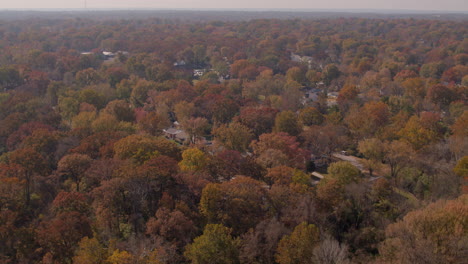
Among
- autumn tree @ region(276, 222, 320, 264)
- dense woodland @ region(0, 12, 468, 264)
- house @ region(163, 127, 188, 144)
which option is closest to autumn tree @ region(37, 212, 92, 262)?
dense woodland @ region(0, 12, 468, 264)

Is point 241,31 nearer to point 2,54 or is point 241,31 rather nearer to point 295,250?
point 2,54

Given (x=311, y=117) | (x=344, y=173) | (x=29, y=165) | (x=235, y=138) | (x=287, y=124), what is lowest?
(x=344, y=173)

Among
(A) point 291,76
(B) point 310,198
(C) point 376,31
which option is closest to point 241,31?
(C) point 376,31

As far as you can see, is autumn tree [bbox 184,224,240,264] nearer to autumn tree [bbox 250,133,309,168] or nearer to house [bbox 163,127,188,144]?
autumn tree [bbox 250,133,309,168]

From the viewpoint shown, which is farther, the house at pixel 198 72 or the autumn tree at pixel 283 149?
the house at pixel 198 72

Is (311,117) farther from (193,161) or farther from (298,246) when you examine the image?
(298,246)

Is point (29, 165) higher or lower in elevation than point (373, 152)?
higher

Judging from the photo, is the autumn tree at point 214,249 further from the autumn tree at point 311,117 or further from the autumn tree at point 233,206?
the autumn tree at point 311,117

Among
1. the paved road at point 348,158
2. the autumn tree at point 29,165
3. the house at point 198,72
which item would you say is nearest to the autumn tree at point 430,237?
the paved road at point 348,158

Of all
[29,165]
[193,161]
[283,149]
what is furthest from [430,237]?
[29,165]

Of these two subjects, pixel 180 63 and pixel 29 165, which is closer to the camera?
pixel 29 165

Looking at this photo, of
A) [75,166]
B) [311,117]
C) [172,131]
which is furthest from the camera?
[172,131]

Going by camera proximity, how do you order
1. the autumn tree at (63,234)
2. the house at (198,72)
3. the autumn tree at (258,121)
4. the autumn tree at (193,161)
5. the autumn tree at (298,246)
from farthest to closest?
the house at (198,72), the autumn tree at (258,121), the autumn tree at (193,161), the autumn tree at (63,234), the autumn tree at (298,246)

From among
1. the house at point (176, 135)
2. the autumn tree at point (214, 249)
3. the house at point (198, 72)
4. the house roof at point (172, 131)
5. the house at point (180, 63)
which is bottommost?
the house at point (176, 135)
